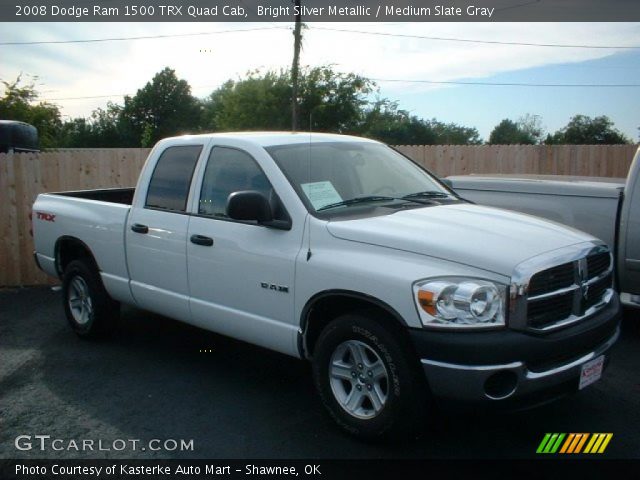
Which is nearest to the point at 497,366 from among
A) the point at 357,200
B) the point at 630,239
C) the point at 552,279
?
the point at 552,279

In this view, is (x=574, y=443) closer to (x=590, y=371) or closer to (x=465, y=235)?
(x=590, y=371)

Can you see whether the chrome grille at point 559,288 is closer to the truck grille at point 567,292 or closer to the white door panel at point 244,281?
the truck grille at point 567,292

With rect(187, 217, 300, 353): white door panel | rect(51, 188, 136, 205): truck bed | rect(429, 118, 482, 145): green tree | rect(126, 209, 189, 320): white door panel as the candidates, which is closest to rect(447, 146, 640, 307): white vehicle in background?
rect(187, 217, 300, 353): white door panel

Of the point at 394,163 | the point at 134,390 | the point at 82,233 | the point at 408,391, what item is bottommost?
the point at 134,390

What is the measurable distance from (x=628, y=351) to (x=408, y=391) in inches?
127

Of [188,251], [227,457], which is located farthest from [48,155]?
[227,457]

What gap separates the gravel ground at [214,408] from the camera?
13.4ft

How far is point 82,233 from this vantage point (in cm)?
A: 641

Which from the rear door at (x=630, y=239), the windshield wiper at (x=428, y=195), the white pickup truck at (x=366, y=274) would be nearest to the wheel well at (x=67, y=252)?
the white pickup truck at (x=366, y=274)

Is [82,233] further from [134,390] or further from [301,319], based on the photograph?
[301,319]

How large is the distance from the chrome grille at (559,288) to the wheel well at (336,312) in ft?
2.16

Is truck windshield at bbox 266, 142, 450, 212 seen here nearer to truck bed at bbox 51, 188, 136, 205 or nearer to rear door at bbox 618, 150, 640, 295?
rear door at bbox 618, 150, 640, 295

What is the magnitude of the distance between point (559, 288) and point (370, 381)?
1.23m

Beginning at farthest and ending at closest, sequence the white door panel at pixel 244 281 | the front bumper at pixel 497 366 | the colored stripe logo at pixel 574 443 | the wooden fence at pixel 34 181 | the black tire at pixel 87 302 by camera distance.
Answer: the wooden fence at pixel 34 181 → the black tire at pixel 87 302 → the white door panel at pixel 244 281 → the colored stripe logo at pixel 574 443 → the front bumper at pixel 497 366
